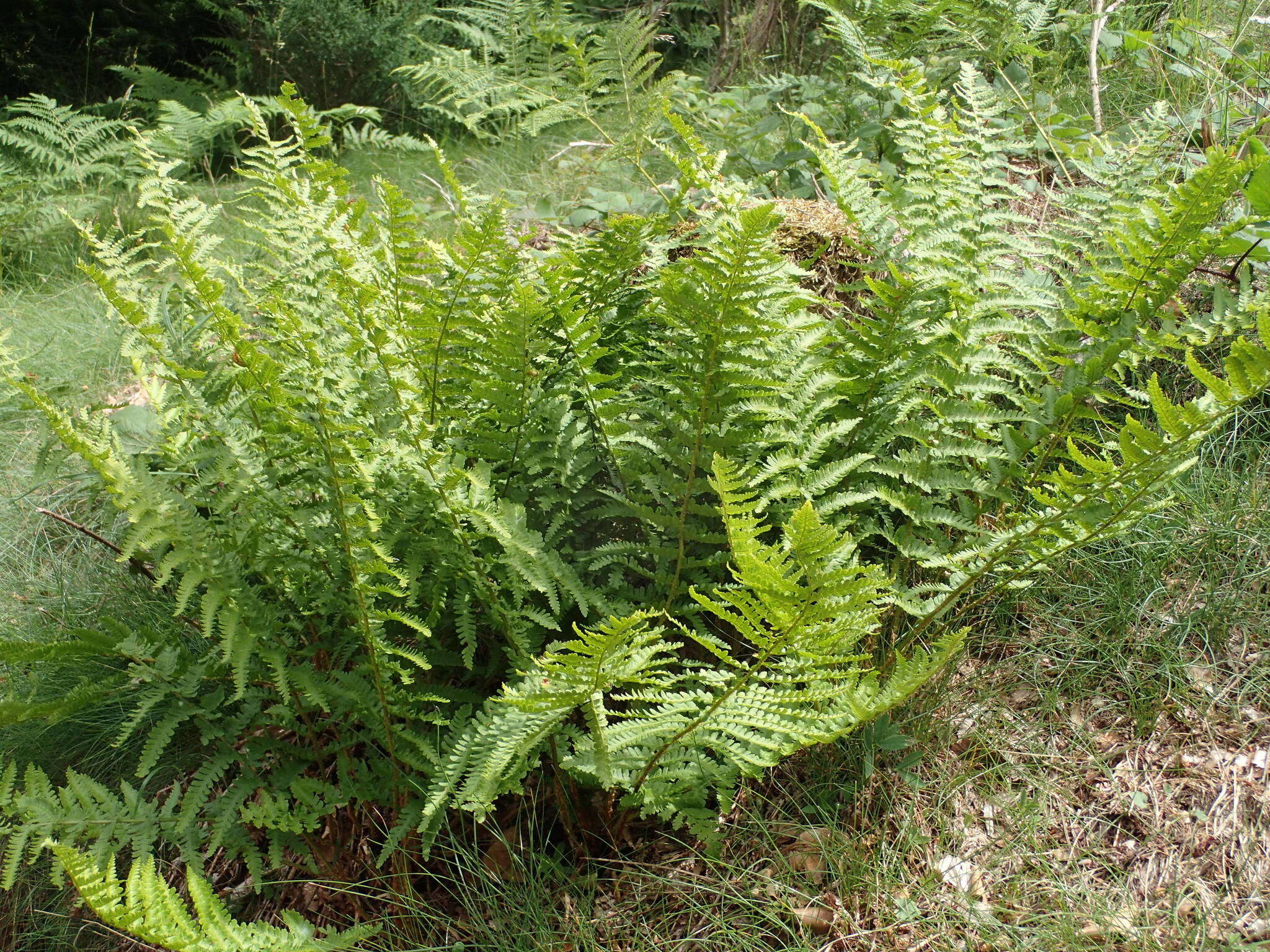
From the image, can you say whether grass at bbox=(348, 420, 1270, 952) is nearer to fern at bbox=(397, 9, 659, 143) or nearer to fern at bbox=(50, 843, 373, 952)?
fern at bbox=(50, 843, 373, 952)

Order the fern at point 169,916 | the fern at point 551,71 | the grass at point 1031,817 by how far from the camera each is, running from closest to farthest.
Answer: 1. the fern at point 169,916
2. the grass at point 1031,817
3. the fern at point 551,71

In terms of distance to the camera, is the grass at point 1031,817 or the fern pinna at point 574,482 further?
the grass at point 1031,817

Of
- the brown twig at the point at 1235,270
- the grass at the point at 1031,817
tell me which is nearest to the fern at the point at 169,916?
the grass at the point at 1031,817

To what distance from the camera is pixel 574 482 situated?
6.24 ft

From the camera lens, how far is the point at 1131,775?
6.32ft

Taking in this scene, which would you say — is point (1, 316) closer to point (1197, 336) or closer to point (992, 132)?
point (992, 132)

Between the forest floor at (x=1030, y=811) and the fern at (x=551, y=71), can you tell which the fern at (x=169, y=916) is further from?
the fern at (x=551, y=71)

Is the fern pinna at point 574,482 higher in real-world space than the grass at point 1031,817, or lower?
higher

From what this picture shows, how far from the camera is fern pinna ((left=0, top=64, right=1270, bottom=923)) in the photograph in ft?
5.05

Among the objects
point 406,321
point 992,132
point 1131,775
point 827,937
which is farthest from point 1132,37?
point 827,937

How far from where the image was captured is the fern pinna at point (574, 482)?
5.05 ft

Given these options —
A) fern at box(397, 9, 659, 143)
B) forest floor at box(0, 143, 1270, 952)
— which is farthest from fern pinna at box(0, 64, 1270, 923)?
fern at box(397, 9, 659, 143)

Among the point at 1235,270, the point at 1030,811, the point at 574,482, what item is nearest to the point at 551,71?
the point at 574,482

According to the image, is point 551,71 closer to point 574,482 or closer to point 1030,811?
point 574,482
